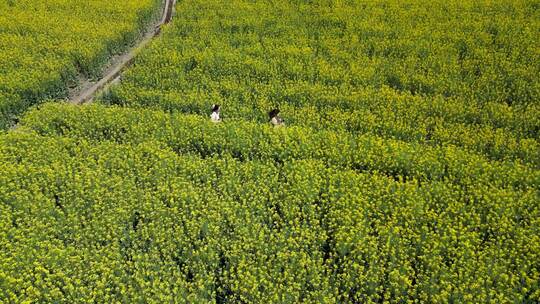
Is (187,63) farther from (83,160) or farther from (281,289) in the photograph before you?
(281,289)

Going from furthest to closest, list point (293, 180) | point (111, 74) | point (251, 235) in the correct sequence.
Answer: point (111, 74), point (293, 180), point (251, 235)

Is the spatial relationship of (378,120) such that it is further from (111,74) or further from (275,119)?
(111,74)

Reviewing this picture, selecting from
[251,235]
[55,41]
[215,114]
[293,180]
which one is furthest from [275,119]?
[55,41]

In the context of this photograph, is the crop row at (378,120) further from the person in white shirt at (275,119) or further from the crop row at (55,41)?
the crop row at (55,41)

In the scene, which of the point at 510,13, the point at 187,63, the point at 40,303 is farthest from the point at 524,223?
the point at 510,13

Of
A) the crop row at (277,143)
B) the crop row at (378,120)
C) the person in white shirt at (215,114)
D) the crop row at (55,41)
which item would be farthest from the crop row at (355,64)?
the crop row at (55,41)
